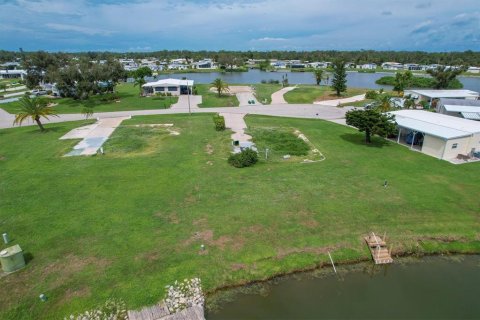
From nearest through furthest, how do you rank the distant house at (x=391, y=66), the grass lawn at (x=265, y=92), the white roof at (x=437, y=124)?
the white roof at (x=437, y=124) → the grass lawn at (x=265, y=92) → the distant house at (x=391, y=66)

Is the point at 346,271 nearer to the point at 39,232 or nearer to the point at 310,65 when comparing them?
the point at 39,232

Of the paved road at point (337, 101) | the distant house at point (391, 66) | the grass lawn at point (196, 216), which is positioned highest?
the distant house at point (391, 66)

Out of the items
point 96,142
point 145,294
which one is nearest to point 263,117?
point 96,142

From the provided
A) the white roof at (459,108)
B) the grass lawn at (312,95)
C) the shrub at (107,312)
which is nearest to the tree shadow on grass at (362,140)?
the white roof at (459,108)

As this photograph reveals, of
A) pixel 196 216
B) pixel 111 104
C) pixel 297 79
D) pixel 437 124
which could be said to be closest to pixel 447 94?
pixel 437 124

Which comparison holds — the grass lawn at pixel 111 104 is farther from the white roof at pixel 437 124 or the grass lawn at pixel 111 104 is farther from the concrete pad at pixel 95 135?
the white roof at pixel 437 124

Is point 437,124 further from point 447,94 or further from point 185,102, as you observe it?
point 185,102

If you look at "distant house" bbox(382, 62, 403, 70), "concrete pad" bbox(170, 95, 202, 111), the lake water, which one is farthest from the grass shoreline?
"distant house" bbox(382, 62, 403, 70)
